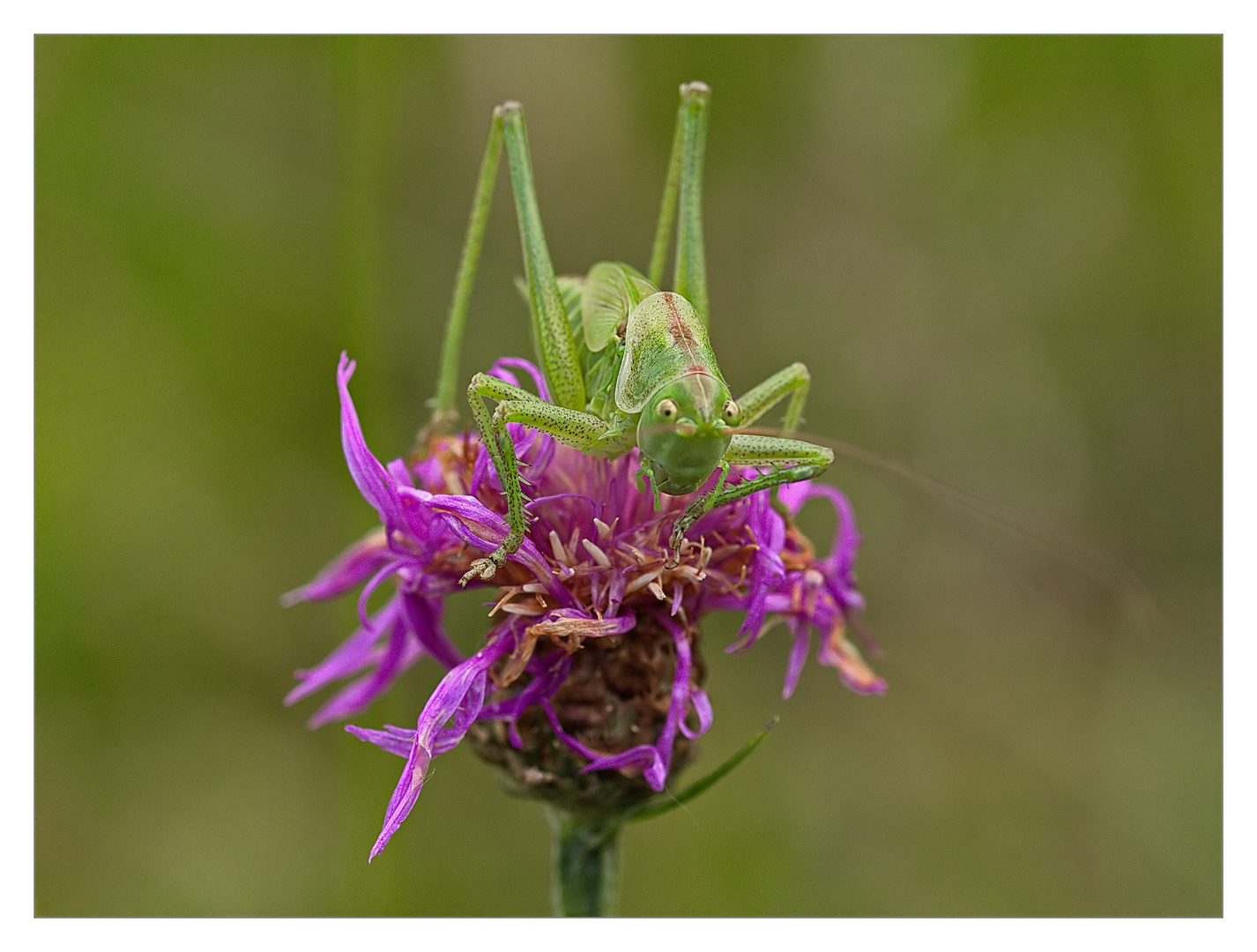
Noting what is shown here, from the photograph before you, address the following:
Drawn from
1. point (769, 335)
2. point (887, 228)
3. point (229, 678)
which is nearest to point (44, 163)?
point (229, 678)

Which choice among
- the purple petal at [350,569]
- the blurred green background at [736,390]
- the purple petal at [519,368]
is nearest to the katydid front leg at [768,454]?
the purple petal at [519,368]

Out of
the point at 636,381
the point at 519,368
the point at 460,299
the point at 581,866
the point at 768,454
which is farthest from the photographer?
the point at 460,299

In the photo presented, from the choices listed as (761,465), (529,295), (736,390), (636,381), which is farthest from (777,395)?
(736,390)

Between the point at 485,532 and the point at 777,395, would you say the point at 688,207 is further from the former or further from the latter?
the point at 485,532

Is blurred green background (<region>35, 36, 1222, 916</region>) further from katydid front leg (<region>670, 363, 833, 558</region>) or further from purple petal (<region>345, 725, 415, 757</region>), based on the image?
katydid front leg (<region>670, 363, 833, 558</region>)

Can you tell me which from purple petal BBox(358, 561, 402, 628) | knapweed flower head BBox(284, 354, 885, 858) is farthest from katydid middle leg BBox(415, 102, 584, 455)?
purple petal BBox(358, 561, 402, 628)

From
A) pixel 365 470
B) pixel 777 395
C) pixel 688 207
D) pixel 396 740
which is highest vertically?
pixel 688 207
